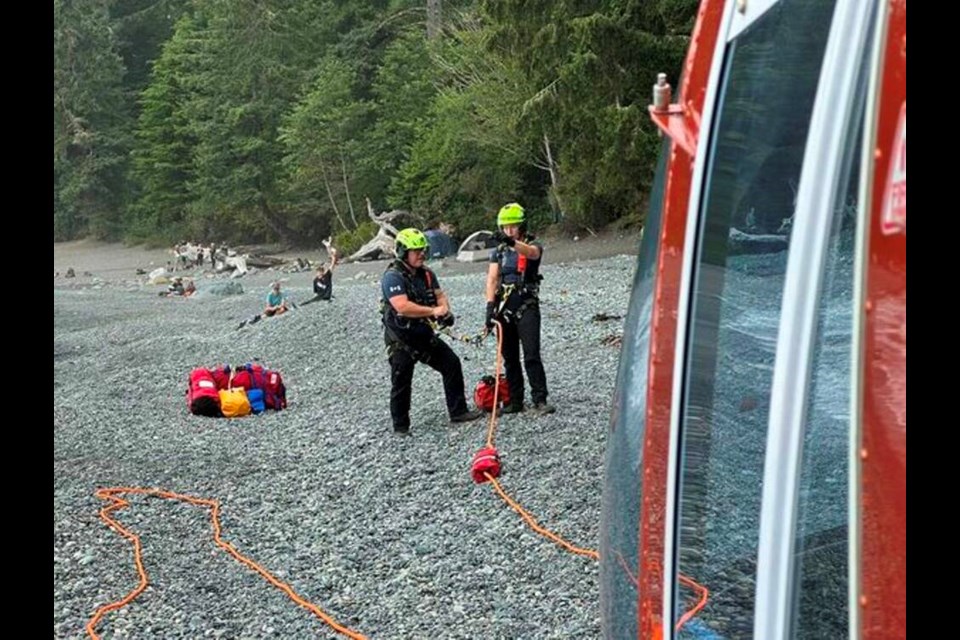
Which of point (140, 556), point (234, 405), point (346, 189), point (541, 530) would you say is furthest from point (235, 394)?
point (346, 189)

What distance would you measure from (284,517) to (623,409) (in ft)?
20.4

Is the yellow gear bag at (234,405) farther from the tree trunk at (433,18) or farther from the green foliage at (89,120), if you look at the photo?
the green foliage at (89,120)

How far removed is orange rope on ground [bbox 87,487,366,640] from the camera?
20.3ft

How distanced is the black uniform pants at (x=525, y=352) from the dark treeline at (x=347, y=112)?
16911 millimetres

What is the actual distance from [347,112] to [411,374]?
34.2 m

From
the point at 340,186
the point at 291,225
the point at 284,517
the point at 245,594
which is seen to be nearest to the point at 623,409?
the point at 245,594

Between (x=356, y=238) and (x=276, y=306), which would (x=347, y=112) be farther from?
(x=276, y=306)

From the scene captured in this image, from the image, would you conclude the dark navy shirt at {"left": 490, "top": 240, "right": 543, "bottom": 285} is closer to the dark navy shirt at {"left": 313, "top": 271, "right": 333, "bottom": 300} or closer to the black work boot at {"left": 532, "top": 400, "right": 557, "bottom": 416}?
the black work boot at {"left": 532, "top": 400, "right": 557, "bottom": 416}

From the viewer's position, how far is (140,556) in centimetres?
758

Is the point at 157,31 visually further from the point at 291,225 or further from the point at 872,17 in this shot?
the point at 872,17

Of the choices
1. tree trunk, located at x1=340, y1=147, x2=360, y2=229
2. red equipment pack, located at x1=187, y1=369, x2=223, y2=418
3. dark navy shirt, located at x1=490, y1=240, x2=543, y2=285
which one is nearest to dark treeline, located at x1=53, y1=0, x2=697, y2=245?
tree trunk, located at x1=340, y1=147, x2=360, y2=229

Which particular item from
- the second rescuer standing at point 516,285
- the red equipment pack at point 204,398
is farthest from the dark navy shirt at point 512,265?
the red equipment pack at point 204,398

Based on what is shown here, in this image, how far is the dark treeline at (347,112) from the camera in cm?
2656

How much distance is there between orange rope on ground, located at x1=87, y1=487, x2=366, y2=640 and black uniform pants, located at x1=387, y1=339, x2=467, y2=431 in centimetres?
195
